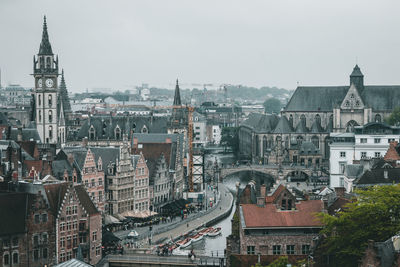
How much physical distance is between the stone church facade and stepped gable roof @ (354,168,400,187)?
273 ft

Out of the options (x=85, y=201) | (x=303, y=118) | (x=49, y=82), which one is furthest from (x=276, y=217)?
(x=303, y=118)

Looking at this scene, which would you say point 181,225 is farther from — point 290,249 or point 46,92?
point 46,92

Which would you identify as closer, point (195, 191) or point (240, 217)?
point (240, 217)

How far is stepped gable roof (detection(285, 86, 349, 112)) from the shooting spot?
182m

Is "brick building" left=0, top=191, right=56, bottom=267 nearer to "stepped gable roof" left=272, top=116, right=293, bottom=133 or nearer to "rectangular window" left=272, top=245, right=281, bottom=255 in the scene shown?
"rectangular window" left=272, top=245, right=281, bottom=255

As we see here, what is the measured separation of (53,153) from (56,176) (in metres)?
14.5

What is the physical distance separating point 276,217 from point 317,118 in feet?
384

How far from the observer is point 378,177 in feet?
267

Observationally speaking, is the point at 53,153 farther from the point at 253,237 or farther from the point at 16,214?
the point at 253,237

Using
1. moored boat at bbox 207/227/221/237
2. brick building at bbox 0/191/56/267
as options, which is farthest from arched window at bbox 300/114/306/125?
brick building at bbox 0/191/56/267

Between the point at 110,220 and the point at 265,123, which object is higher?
the point at 265,123

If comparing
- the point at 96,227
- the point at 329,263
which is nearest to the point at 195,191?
the point at 96,227

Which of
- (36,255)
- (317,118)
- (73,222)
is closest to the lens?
(36,255)

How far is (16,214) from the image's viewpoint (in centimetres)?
7012
